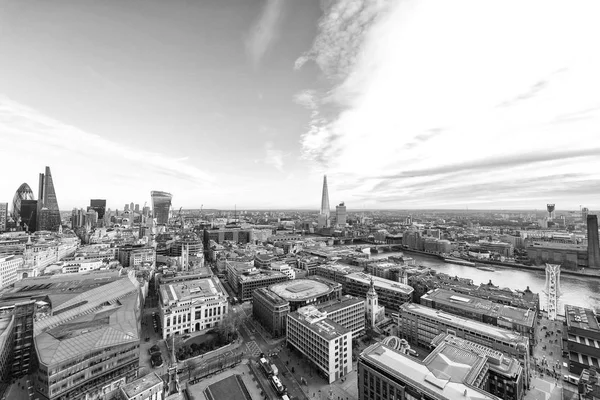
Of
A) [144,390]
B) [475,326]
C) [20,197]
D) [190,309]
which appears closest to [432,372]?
[475,326]

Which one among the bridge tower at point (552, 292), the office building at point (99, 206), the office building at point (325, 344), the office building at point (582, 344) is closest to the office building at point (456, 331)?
the office building at point (582, 344)

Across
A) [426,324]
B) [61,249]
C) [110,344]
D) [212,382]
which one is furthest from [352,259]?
[61,249]

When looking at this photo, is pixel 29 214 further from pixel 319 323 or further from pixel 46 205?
pixel 319 323

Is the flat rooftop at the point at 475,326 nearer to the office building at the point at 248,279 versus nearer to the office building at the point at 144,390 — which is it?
the office building at the point at 248,279

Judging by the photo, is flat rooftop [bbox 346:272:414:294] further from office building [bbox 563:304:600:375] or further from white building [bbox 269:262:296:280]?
office building [bbox 563:304:600:375]

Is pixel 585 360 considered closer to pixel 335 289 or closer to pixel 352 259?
pixel 335 289

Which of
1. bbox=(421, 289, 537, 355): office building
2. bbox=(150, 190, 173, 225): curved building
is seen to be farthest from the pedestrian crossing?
bbox=(150, 190, 173, 225): curved building

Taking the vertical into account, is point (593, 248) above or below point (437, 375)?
above
